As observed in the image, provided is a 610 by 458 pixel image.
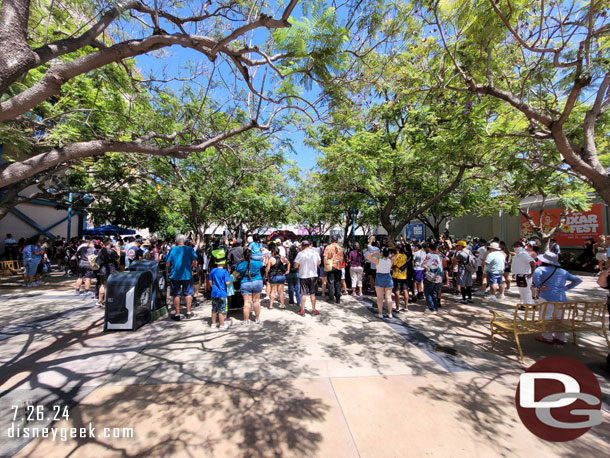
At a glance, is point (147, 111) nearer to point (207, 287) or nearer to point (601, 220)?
point (207, 287)

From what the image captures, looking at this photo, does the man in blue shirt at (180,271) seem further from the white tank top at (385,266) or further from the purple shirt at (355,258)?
the purple shirt at (355,258)

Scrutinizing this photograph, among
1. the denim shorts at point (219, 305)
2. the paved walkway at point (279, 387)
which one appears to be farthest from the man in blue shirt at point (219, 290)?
the paved walkway at point (279, 387)

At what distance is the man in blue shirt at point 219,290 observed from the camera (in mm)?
5273

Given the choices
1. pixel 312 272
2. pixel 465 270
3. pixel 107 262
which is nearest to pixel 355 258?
pixel 312 272

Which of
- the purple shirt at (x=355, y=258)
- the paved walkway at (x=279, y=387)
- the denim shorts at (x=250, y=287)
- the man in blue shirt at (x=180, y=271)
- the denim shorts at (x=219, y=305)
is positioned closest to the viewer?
the paved walkway at (x=279, y=387)

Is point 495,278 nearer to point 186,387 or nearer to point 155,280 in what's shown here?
point 186,387

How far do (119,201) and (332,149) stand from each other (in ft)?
33.5

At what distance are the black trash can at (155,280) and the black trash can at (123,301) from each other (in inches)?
24.2

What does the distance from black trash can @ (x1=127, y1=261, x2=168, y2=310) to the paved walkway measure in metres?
0.69

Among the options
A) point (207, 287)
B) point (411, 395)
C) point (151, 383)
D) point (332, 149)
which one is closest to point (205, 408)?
point (151, 383)

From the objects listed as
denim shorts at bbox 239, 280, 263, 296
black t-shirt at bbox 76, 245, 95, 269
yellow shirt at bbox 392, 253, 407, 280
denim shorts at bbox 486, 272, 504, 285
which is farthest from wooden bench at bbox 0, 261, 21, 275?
denim shorts at bbox 486, 272, 504, 285

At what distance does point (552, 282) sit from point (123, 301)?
793 centimetres

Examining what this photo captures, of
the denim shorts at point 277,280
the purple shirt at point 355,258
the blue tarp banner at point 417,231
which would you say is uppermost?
the blue tarp banner at point 417,231

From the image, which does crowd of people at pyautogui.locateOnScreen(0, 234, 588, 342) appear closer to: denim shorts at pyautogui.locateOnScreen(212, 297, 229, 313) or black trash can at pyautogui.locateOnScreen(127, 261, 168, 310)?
denim shorts at pyautogui.locateOnScreen(212, 297, 229, 313)
